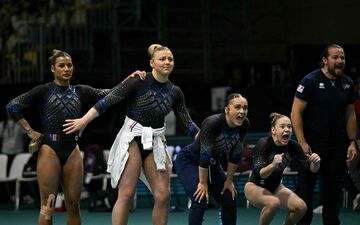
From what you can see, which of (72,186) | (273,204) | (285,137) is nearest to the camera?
(72,186)

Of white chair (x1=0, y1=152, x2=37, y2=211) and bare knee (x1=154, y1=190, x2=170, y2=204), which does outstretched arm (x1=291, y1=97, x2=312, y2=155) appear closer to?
bare knee (x1=154, y1=190, x2=170, y2=204)

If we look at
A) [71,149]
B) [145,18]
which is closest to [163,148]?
[71,149]

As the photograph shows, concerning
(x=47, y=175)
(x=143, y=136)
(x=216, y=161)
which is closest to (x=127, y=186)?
(x=143, y=136)

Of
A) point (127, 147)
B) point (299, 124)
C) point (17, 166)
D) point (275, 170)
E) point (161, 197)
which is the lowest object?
point (17, 166)

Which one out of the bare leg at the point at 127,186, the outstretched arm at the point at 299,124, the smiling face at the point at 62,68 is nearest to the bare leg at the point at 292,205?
the outstretched arm at the point at 299,124

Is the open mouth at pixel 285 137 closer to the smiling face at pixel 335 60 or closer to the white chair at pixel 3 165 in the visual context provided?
the smiling face at pixel 335 60

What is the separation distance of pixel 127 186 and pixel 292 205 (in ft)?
5.32

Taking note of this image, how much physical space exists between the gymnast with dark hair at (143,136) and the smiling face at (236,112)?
573mm

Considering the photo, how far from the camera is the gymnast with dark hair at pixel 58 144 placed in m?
7.70

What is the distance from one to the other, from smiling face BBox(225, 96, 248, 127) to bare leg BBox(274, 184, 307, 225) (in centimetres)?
89

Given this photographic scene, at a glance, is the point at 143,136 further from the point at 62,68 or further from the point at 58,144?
the point at 62,68

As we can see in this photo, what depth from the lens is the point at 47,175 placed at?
7680mm

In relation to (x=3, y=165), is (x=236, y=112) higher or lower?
higher

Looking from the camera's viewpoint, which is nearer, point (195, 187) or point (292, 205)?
point (195, 187)
